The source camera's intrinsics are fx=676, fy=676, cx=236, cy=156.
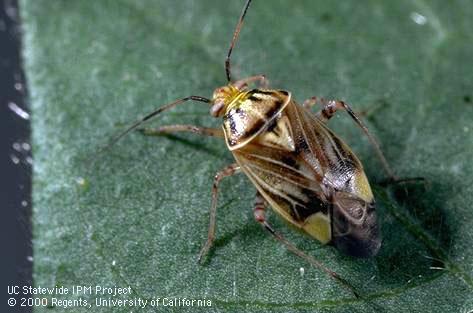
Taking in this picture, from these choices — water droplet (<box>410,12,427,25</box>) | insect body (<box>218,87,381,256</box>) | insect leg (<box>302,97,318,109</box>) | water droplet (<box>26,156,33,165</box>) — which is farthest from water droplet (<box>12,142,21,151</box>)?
water droplet (<box>410,12,427,25</box>)

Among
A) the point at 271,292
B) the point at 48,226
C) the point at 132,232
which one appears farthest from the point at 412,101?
the point at 48,226

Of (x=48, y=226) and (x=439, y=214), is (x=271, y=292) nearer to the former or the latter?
(x=439, y=214)

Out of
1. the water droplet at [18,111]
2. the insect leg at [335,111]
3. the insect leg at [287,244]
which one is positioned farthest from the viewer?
the water droplet at [18,111]

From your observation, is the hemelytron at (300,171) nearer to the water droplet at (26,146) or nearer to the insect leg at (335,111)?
the insect leg at (335,111)

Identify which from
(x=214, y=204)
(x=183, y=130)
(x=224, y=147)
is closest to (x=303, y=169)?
(x=214, y=204)

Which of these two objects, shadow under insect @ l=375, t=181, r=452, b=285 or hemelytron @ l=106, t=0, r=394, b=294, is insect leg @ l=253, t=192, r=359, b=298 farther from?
shadow under insect @ l=375, t=181, r=452, b=285

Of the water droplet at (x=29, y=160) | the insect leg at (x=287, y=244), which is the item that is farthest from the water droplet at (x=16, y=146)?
the insect leg at (x=287, y=244)

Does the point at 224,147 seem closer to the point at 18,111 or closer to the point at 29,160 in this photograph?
the point at 29,160
